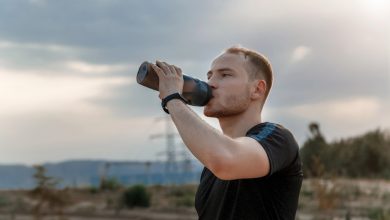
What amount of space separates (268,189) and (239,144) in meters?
0.40

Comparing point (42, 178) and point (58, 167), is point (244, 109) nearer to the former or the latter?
point (42, 178)

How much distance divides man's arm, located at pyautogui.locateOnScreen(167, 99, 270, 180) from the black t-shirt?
15cm

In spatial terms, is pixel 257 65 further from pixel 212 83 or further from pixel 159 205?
pixel 159 205

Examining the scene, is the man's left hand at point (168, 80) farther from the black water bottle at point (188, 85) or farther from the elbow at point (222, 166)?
the elbow at point (222, 166)

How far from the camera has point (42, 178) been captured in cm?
1011

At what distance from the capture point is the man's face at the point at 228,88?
141 inches

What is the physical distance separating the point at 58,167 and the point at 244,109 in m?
53.7

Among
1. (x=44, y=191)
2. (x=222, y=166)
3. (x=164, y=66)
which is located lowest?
(x=44, y=191)

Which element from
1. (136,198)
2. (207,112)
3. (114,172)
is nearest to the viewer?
(207,112)

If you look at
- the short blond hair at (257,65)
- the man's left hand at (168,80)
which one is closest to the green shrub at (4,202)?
the short blond hair at (257,65)

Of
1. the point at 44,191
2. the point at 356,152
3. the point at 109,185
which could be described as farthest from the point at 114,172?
the point at 44,191

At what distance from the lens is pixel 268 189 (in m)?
3.50

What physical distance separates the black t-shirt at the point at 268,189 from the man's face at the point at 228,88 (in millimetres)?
127

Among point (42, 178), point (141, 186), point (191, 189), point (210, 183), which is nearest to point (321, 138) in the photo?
point (191, 189)
